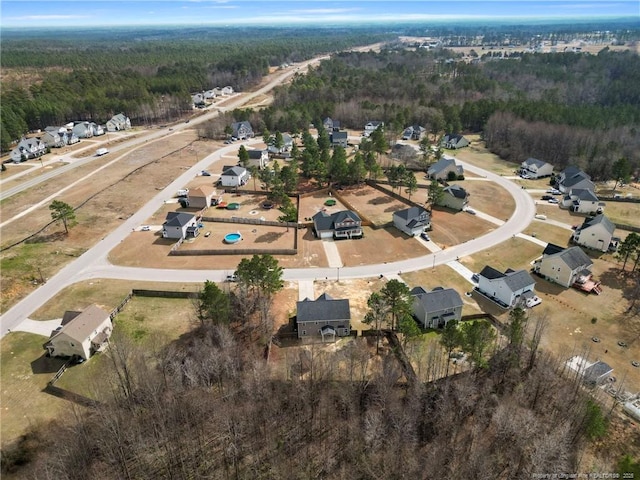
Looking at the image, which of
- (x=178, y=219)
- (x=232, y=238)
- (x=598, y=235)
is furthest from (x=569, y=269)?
(x=178, y=219)

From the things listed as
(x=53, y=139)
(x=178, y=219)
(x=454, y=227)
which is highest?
(x=53, y=139)

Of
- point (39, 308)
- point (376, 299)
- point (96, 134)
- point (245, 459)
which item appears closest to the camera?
point (245, 459)

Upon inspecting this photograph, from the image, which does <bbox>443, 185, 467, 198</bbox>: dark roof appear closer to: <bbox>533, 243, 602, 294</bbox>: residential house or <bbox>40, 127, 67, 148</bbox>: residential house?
<bbox>533, 243, 602, 294</bbox>: residential house

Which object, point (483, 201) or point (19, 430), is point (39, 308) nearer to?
point (19, 430)

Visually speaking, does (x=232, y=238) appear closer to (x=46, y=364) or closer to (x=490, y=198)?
(x=46, y=364)

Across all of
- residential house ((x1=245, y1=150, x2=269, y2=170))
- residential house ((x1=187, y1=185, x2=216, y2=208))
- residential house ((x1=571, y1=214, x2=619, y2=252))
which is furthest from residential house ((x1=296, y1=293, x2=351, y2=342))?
residential house ((x1=245, y1=150, x2=269, y2=170))

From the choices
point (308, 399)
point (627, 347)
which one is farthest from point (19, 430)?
point (627, 347)
